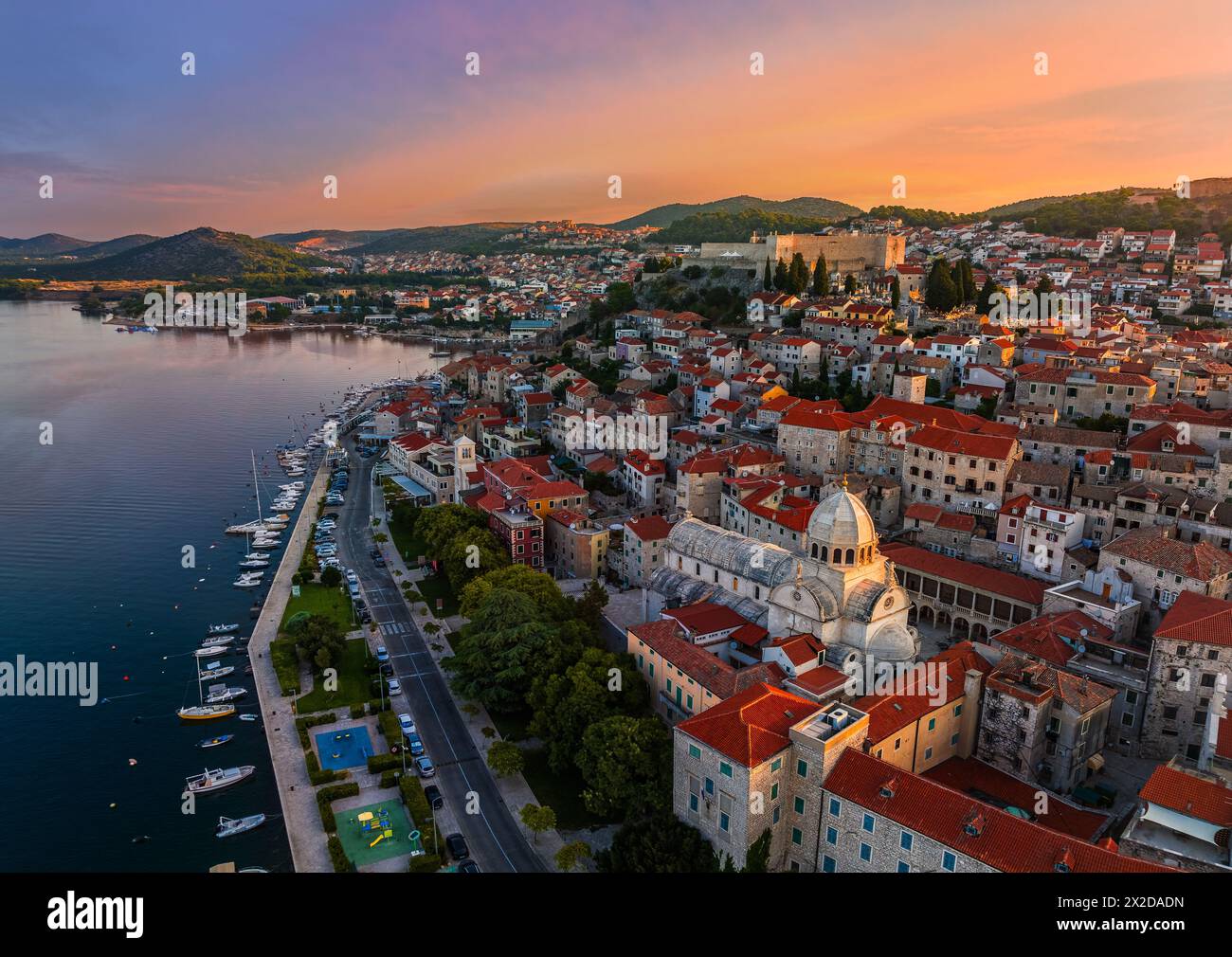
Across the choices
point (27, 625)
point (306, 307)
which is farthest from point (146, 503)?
point (306, 307)

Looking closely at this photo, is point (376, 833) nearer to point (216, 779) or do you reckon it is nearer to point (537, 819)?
point (537, 819)

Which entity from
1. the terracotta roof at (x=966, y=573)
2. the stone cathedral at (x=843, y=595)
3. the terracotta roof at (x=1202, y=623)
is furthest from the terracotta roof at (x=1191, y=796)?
the terracotta roof at (x=966, y=573)

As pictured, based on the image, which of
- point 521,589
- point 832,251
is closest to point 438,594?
point 521,589

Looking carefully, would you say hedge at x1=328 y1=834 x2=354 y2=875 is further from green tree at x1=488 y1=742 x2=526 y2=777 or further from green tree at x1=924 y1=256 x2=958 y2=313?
green tree at x1=924 y1=256 x2=958 y2=313

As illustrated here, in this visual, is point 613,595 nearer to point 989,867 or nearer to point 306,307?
point 989,867
